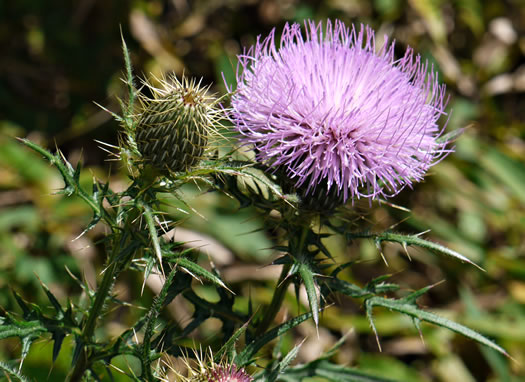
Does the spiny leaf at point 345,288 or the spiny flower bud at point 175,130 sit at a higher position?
the spiny flower bud at point 175,130

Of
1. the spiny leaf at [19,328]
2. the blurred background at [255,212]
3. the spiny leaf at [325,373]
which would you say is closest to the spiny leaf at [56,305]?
the spiny leaf at [19,328]

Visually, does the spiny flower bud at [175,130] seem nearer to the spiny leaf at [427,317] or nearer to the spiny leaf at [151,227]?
the spiny leaf at [151,227]

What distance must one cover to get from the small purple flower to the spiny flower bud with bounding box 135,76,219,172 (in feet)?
0.60

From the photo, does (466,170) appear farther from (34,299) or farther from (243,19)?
(34,299)

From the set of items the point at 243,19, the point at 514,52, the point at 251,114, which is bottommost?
the point at 251,114

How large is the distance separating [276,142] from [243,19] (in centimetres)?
415

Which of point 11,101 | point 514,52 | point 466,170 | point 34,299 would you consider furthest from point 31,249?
point 514,52

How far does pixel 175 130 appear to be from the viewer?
1.80 m

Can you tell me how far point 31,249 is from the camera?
4008mm

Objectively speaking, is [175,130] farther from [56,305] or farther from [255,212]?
[255,212]

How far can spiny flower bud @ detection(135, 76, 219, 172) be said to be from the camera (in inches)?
71.3

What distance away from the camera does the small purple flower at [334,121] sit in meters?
1.97

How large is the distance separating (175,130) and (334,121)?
58 centimetres

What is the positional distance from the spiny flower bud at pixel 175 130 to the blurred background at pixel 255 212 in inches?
79.6
